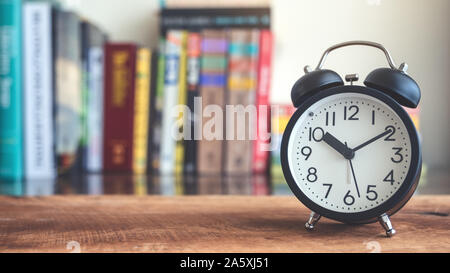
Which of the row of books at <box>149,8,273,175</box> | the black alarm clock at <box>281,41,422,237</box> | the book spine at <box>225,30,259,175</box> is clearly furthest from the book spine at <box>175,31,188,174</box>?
the black alarm clock at <box>281,41,422,237</box>

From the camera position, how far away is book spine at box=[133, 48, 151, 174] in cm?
129

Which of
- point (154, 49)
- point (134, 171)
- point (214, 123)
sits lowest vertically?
point (134, 171)

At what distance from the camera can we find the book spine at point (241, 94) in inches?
49.4

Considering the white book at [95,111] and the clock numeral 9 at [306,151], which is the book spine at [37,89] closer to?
the white book at [95,111]

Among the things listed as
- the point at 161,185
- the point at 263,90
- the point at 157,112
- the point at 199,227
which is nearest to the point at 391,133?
the point at 199,227

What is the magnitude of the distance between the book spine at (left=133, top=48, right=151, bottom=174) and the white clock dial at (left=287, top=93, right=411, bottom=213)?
77cm

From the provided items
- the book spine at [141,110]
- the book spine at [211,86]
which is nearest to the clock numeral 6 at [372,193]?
the book spine at [211,86]

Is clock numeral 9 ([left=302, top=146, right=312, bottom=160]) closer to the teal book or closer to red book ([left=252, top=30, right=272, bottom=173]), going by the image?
red book ([left=252, top=30, right=272, bottom=173])

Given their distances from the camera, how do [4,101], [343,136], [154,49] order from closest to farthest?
[343,136] < [4,101] < [154,49]

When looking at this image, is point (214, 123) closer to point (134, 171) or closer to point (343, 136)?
point (134, 171)
